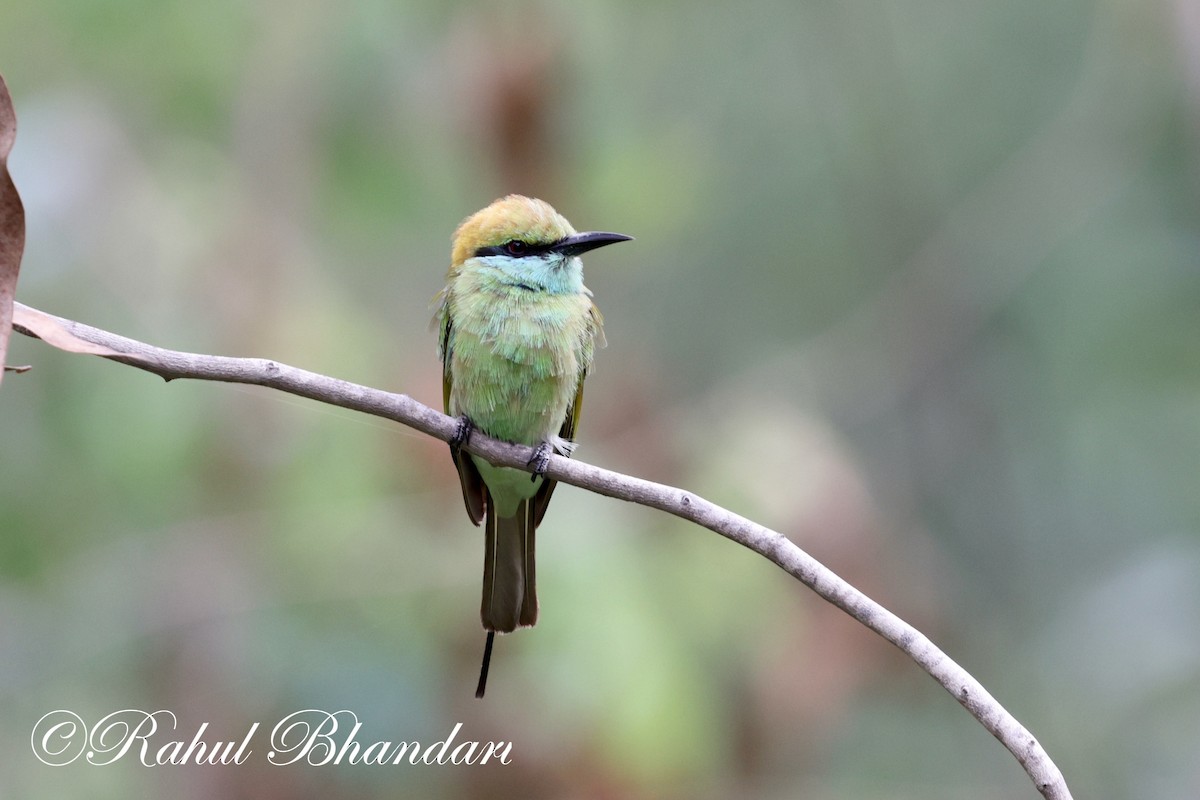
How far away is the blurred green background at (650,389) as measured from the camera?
11.7ft

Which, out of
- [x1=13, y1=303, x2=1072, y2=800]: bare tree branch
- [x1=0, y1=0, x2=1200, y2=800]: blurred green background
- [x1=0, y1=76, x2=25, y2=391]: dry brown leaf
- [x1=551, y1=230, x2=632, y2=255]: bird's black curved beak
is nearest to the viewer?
[x1=0, y1=76, x2=25, y2=391]: dry brown leaf

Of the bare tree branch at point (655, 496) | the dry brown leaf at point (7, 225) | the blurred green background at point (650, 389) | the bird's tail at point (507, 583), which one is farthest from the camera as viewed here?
the blurred green background at point (650, 389)

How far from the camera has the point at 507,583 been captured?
8.81ft

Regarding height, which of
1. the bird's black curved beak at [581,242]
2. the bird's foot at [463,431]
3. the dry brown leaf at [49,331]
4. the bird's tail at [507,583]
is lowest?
the dry brown leaf at [49,331]

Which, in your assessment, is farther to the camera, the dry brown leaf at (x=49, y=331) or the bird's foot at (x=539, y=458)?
the bird's foot at (x=539, y=458)

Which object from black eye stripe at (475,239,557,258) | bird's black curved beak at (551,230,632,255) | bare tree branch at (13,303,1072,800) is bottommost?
bare tree branch at (13,303,1072,800)

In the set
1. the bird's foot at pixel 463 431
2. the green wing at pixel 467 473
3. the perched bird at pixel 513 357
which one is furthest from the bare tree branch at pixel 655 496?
the green wing at pixel 467 473

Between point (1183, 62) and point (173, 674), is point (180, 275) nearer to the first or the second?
point (173, 674)

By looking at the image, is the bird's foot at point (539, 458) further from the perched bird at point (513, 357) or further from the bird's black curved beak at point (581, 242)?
the bird's black curved beak at point (581, 242)

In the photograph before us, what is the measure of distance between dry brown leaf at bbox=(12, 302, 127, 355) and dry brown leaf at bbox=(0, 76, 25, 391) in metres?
0.07

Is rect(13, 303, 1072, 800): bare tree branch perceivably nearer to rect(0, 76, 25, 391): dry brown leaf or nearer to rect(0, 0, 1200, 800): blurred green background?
rect(0, 76, 25, 391): dry brown leaf

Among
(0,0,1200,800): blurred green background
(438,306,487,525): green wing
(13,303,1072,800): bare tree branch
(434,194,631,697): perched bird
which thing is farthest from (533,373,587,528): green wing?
(13,303,1072,800): bare tree branch

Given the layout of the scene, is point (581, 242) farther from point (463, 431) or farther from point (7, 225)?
point (7, 225)

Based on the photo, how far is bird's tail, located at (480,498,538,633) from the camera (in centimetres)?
266
